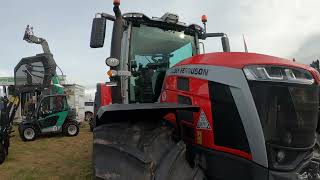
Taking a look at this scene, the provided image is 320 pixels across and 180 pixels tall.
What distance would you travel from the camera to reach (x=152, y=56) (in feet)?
16.9

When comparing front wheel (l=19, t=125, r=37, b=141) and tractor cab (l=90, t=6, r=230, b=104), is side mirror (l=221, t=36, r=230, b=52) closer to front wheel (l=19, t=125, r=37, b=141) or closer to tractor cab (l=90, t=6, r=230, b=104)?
tractor cab (l=90, t=6, r=230, b=104)

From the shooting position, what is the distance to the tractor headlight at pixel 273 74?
9.96ft

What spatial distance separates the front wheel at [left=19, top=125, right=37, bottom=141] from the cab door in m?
0.42

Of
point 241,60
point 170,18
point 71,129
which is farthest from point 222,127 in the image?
point 71,129

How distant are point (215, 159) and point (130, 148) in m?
0.74

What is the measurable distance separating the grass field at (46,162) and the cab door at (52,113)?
1.53 meters

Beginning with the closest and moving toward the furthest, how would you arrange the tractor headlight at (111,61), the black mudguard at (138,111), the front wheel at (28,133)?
1. the black mudguard at (138,111)
2. the tractor headlight at (111,61)
3. the front wheel at (28,133)

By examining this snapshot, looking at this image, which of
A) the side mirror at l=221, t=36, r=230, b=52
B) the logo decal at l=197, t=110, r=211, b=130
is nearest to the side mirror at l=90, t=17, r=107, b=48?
the logo decal at l=197, t=110, r=211, b=130

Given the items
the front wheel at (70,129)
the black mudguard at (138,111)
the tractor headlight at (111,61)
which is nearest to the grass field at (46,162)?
the front wheel at (70,129)

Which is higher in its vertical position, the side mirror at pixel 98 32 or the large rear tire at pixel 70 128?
the side mirror at pixel 98 32

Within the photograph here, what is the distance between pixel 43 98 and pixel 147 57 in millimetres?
11656

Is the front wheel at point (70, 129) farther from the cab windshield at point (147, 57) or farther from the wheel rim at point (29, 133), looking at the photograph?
the cab windshield at point (147, 57)

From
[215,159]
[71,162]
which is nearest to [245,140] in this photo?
[215,159]

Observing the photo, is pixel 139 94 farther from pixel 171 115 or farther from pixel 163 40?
pixel 171 115
